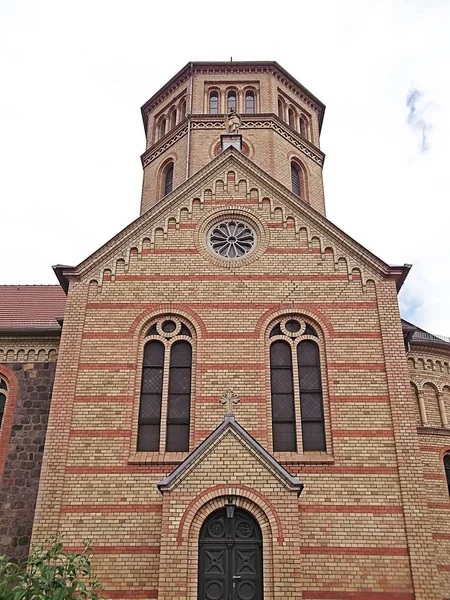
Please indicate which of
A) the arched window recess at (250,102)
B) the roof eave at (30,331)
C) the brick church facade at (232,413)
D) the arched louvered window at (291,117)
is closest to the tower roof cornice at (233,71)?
the arched window recess at (250,102)

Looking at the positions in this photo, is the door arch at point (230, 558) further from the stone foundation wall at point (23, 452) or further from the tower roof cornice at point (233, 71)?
the tower roof cornice at point (233, 71)

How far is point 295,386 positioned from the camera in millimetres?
13031

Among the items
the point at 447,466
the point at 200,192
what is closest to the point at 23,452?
the point at 200,192

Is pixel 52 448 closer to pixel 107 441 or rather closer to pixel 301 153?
pixel 107 441

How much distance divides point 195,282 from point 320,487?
5.56 m

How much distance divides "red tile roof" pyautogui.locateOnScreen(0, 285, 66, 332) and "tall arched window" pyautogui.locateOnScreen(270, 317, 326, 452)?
6292 mm

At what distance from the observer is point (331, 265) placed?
47.0 ft

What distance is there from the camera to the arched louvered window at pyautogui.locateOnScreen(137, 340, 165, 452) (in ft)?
41.5

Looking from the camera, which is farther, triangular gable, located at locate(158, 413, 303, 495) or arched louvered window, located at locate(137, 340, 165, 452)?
arched louvered window, located at locate(137, 340, 165, 452)

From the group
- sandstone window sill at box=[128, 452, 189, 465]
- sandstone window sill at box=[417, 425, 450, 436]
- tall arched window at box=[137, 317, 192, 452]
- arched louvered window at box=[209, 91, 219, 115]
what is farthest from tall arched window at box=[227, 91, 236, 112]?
sandstone window sill at box=[128, 452, 189, 465]

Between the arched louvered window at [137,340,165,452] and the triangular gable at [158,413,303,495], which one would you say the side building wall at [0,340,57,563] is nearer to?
the arched louvered window at [137,340,165,452]

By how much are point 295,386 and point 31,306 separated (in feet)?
32.4

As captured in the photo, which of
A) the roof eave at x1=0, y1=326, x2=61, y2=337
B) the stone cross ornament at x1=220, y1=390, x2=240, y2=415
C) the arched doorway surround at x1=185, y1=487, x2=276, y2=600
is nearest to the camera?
the arched doorway surround at x1=185, y1=487, x2=276, y2=600

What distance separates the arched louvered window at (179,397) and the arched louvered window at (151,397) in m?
0.25
